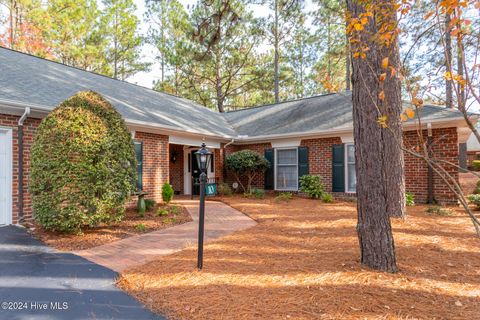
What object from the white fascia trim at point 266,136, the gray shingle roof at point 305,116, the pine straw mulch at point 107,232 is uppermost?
the gray shingle roof at point 305,116

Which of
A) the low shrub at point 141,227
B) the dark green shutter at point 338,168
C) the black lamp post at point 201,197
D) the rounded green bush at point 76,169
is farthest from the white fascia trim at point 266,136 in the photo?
the black lamp post at point 201,197

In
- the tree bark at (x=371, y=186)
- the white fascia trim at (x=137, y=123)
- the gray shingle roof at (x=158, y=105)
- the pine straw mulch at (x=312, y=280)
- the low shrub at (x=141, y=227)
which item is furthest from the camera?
the gray shingle roof at (x=158, y=105)

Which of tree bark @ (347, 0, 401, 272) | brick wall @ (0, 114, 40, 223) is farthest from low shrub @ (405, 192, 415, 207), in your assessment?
brick wall @ (0, 114, 40, 223)

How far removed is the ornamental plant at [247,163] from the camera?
34.4 ft

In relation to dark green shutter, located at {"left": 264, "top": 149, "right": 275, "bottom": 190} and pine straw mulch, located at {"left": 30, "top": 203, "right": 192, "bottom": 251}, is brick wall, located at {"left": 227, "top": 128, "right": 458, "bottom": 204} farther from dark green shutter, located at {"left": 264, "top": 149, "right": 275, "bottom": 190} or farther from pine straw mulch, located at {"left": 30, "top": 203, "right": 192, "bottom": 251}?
pine straw mulch, located at {"left": 30, "top": 203, "right": 192, "bottom": 251}

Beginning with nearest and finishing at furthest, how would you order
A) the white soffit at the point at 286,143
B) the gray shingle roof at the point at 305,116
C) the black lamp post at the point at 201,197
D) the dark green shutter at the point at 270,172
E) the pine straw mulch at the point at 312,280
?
the pine straw mulch at the point at 312,280
the black lamp post at the point at 201,197
the gray shingle roof at the point at 305,116
the white soffit at the point at 286,143
the dark green shutter at the point at 270,172

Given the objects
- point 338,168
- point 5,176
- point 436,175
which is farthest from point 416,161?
point 5,176

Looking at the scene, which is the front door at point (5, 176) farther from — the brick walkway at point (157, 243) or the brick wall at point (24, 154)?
the brick walkway at point (157, 243)

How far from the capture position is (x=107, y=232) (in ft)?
17.7

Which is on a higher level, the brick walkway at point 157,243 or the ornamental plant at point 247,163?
the ornamental plant at point 247,163

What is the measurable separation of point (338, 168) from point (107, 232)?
7.48 meters

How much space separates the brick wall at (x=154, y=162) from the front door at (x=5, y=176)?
3015 mm

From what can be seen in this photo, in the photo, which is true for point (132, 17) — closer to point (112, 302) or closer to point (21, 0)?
point (21, 0)

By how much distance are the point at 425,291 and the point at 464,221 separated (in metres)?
4.19
